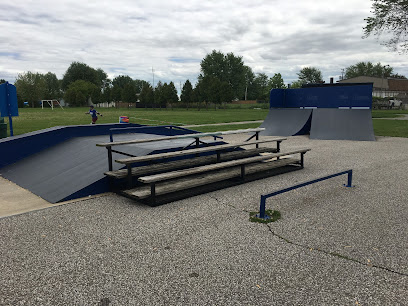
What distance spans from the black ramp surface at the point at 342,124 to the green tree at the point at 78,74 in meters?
102

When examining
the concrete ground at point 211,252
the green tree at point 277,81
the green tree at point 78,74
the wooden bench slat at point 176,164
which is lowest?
the concrete ground at point 211,252

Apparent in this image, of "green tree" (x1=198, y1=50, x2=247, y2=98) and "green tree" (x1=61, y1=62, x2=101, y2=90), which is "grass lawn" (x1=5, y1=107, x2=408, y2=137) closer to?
"green tree" (x1=198, y1=50, x2=247, y2=98)

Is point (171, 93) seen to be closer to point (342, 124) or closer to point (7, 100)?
point (342, 124)

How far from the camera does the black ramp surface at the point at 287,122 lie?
53.8 feet

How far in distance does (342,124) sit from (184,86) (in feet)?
170

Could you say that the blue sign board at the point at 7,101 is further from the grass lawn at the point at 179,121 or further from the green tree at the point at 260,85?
the green tree at the point at 260,85

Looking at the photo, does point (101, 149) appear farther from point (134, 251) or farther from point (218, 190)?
point (134, 251)

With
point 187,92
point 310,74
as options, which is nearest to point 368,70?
point 310,74

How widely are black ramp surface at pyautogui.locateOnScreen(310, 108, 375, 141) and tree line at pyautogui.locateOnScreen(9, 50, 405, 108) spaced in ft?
140

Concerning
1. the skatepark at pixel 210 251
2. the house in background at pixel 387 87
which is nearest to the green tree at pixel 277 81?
the house in background at pixel 387 87

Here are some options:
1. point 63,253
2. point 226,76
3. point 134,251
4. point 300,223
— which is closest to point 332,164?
point 300,223

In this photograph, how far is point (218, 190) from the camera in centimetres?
614

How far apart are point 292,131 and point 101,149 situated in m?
11.4

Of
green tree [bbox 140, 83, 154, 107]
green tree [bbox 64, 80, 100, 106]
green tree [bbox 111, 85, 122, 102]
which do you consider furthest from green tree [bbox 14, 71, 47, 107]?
green tree [bbox 140, 83, 154, 107]
